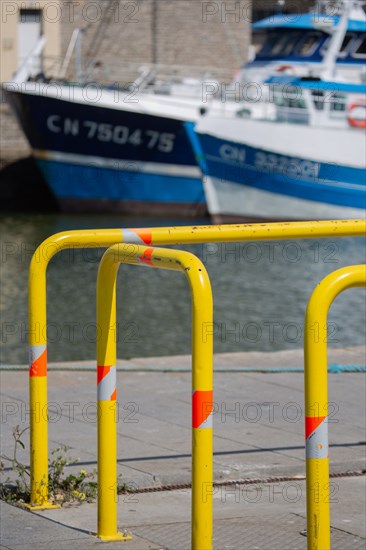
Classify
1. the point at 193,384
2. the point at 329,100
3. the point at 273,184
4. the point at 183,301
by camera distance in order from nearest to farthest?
1. the point at 193,384
2. the point at 183,301
3. the point at 329,100
4. the point at 273,184

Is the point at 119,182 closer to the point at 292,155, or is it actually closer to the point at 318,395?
the point at 292,155

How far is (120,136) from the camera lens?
32438mm

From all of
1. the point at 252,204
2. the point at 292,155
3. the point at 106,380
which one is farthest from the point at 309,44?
the point at 106,380

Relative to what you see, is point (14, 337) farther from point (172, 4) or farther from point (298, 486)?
point (172, 4)

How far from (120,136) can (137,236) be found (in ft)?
89.4

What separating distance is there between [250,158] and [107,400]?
25.8 metres

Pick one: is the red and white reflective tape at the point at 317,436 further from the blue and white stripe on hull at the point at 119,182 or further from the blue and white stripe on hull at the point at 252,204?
the blue and white stripe on hull at the point at 119,182

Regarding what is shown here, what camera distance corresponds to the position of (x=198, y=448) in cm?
486

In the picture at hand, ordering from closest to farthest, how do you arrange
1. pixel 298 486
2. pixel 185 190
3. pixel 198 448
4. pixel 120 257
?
pixel 198 448 → pixel 120 257 → pixel 298 486 → pixel 185 190

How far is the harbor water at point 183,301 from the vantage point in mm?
14250

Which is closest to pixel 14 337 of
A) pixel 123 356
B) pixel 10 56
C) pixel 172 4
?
pixel 123 356

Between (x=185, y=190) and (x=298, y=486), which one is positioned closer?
(x=298, y=486)

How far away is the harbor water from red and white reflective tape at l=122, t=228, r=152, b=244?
7124mm

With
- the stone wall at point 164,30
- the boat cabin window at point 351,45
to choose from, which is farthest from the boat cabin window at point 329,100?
the stone wall at point 164,30
